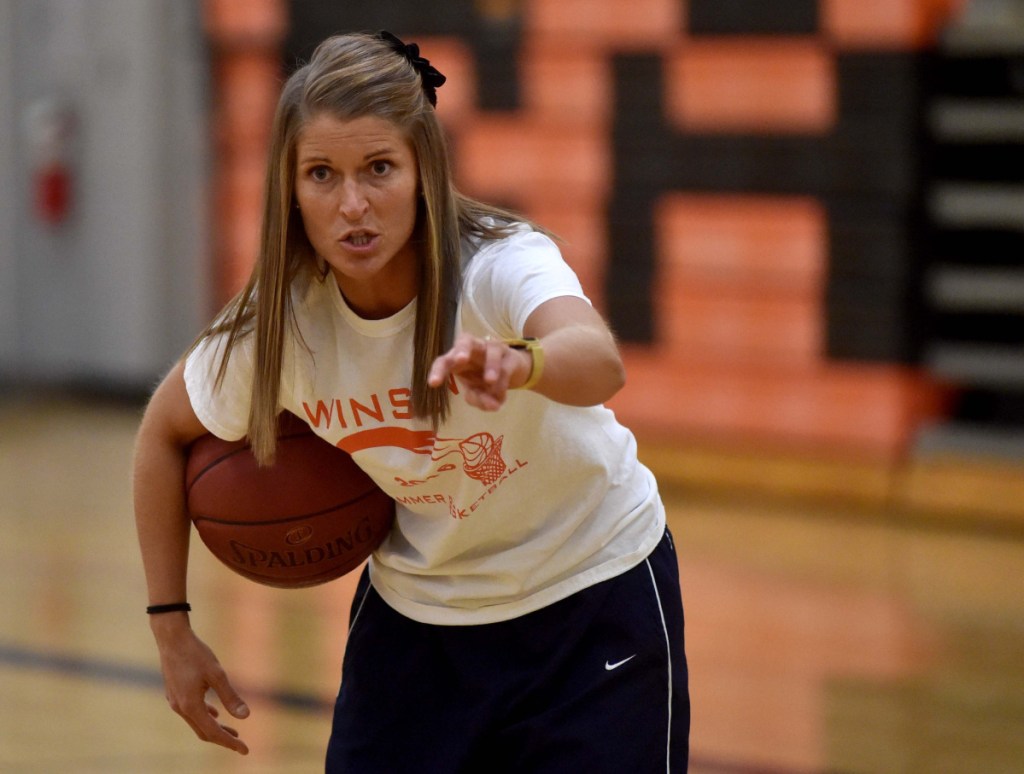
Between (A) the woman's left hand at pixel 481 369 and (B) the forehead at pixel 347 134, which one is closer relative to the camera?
(A) the woman's left hand at pixel 481 369

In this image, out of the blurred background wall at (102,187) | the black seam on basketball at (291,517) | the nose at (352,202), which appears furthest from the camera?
the blurred background wall at (102,187)

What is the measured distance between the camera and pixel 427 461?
193cm

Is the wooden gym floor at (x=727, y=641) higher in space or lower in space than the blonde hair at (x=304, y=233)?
lower

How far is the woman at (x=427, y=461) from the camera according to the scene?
1.81 meters

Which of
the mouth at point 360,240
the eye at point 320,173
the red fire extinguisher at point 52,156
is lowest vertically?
the red fire extinguisher at point 52,156

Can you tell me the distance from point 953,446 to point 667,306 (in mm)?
1212

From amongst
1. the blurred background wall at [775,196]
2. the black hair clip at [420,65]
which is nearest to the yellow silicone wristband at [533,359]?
the black hair clip at [420,65]

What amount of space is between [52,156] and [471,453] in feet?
20.1

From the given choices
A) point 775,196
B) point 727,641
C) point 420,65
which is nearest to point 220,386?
point 420,65

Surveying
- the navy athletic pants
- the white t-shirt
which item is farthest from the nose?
the navy athletic pants

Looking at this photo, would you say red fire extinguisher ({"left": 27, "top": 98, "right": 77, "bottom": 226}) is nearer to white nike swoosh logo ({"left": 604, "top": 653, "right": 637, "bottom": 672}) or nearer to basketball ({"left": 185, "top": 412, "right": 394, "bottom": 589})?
basketball ({"left": 185, "top": 412, "right": 394, "bottom": 589})

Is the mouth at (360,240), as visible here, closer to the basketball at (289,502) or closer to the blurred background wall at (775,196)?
→ the basketball at (289,502)

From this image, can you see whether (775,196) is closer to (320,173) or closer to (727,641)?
(727,641)

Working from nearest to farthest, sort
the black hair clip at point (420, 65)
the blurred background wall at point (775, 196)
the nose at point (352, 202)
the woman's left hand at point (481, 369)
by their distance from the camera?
the woman's left hand at point (481, 369) → the nose at point (352, 202) → the black hair clip at point (420, 65) → the blurred background wall at point (775, 196)
